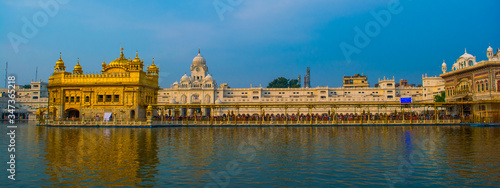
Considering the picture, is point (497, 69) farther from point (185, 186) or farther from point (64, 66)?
point (64, 66)

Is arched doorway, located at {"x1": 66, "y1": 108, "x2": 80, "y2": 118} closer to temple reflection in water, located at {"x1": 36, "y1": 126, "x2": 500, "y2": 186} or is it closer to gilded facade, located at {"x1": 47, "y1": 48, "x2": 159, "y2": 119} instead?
gilded facade, located at {"x1": 47, "y1": 48, "x2": 159, "y2": 119}

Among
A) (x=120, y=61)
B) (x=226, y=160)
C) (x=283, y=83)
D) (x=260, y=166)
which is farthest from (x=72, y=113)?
(x=283, y=83)

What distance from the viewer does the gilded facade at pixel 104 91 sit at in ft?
164

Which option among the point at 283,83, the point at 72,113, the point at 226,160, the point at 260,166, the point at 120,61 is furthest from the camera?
the point at 283,83


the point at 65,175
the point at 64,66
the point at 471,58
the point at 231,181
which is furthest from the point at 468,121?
the point at 64,66

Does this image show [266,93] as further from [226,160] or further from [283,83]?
→ [226,160]

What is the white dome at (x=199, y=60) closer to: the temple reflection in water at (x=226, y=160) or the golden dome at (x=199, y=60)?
the golden dome at (x=199, y=60)

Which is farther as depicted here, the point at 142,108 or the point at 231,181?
the point at 142,108

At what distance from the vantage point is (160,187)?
1243 cm

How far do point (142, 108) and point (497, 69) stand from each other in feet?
145

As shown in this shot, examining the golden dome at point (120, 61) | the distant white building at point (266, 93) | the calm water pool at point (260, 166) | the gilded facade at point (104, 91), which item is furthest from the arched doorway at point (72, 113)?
the distant white building at point (266, 93)

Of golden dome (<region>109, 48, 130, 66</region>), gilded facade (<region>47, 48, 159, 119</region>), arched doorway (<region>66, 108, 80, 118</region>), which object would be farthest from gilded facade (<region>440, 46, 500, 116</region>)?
arched doorway (<region>66, 108, 80, 118</region>)

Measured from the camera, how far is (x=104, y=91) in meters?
50.6

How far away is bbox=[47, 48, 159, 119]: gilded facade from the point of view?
1969 inches
